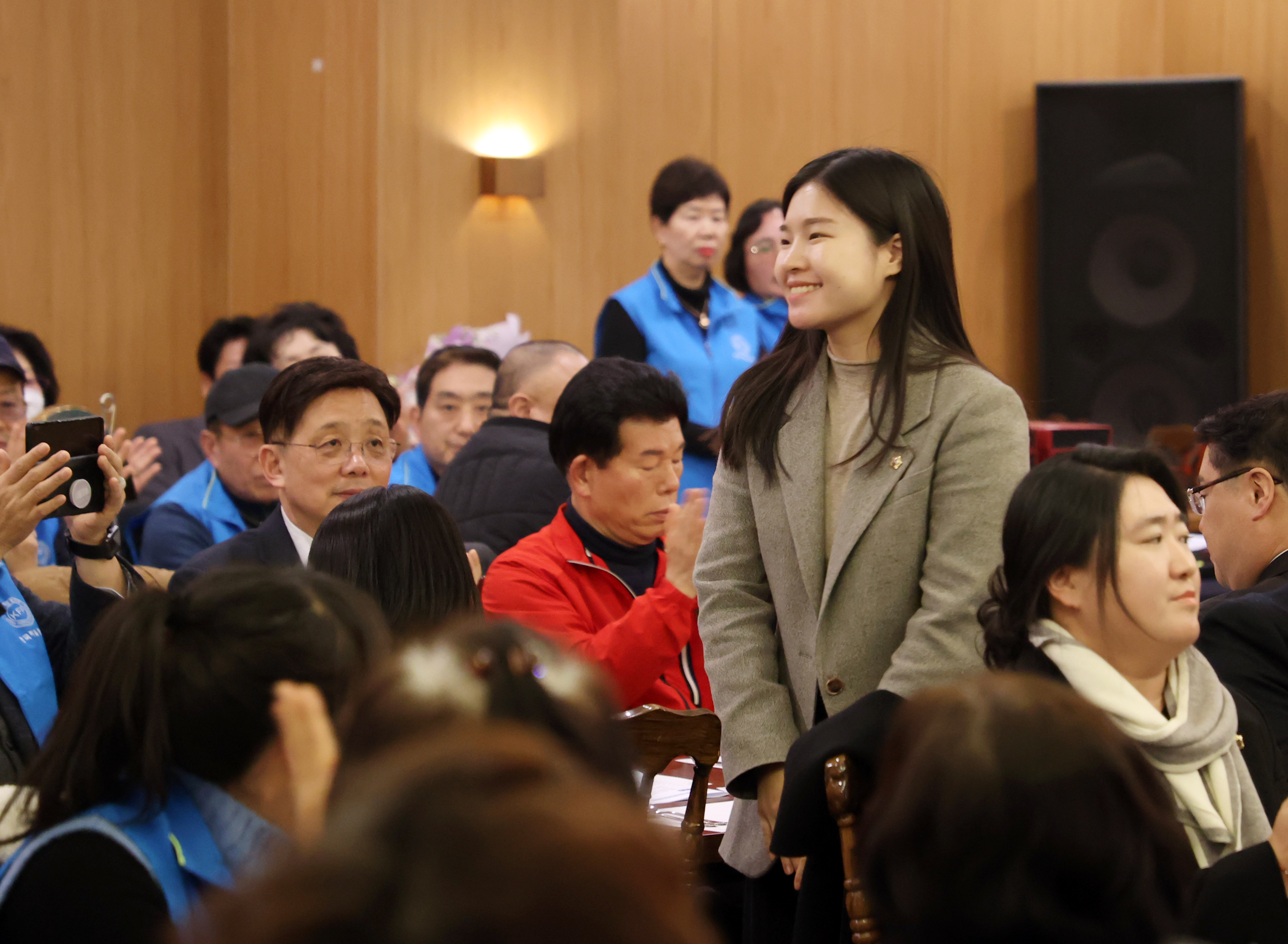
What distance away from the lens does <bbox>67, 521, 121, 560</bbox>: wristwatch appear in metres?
2.45

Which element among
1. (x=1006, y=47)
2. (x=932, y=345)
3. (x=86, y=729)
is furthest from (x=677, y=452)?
(x=1006, y=47)

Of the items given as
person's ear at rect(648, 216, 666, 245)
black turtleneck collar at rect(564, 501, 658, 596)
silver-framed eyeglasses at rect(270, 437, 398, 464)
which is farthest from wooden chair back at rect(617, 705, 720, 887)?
person's ear at rect(648, 216, 666, 245)

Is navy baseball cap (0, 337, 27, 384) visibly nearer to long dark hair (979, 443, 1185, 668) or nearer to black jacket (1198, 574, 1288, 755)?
long dark hair (979, 443, 1185, 668)

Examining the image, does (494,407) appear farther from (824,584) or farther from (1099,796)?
(1099,796)

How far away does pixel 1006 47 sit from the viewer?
22.4ft

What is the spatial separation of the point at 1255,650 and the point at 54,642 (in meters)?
2.00

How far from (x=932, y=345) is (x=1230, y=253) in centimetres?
502

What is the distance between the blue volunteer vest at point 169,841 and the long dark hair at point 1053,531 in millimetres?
1016

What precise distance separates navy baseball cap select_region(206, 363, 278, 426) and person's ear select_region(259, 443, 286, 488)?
1.16 m

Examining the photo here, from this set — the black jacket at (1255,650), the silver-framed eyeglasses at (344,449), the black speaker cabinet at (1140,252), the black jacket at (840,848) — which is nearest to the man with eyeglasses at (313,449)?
the silver-framed eyeglasses at (344,449)

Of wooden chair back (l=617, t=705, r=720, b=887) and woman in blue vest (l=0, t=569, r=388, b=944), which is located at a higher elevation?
woman in blue vest (l=0, t=569, r=388, b=944)

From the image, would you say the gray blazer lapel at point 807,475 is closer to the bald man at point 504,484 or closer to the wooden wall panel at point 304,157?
the bald man at point 504,484

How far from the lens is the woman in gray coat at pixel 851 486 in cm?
192

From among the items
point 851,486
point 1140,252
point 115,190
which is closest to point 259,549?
point 851,486
